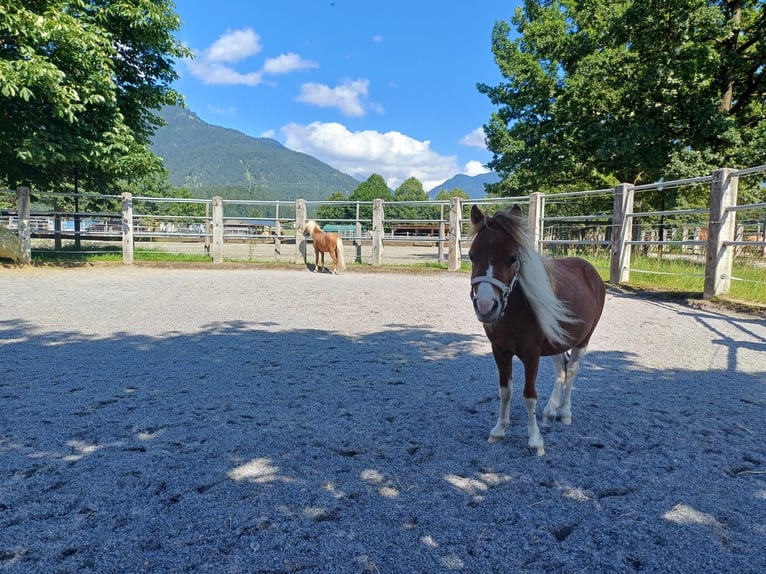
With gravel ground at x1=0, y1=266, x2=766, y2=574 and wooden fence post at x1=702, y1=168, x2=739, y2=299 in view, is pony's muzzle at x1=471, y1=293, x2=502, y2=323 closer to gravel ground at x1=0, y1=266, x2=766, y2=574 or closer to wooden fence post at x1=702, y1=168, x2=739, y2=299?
gravel ground at x1=0, y1=266, x2=766, y2=574

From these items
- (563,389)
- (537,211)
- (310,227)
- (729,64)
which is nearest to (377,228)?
(310,227)

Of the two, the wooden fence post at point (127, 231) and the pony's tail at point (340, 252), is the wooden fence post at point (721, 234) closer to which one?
the pony's tail at point (340, 252)

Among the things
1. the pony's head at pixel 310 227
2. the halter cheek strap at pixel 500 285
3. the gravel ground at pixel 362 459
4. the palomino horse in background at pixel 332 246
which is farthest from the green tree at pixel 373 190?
the halter cheek strap at pixel 500 285

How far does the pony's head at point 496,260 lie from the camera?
7.21 feet

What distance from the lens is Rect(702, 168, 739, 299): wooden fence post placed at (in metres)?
7.39

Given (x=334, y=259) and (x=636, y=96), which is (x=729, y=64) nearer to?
(x=636, y=96)

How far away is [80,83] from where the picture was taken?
1088 cm

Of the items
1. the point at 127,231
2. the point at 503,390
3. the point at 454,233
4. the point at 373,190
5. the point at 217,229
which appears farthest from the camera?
the point at 373,190

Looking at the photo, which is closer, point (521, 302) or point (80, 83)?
point (521, 302)

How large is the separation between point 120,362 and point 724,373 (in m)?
5.43

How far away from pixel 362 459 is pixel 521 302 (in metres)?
1.21

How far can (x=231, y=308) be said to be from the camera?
7.09m

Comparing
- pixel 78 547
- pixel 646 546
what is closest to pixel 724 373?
pixel 646 546

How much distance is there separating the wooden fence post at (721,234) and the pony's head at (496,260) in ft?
22.4
